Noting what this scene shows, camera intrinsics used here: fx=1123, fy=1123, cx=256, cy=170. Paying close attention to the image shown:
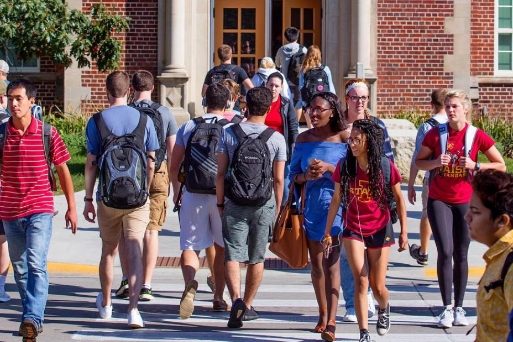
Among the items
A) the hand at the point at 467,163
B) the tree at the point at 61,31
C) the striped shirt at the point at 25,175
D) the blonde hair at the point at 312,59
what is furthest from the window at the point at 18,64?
the hand at the point at 467,163

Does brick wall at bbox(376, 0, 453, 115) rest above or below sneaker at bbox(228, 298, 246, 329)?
above

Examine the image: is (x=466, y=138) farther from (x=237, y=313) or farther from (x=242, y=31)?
(x=242, y=31)

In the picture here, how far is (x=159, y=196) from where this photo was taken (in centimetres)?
1005

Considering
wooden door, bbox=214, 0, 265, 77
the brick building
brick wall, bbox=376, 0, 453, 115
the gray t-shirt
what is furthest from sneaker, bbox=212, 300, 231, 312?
wooden door, bbox=214, 0, 265, 77

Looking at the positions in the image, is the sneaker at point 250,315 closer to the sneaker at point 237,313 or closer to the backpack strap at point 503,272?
the sneaker at point 237,313

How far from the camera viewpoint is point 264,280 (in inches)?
436

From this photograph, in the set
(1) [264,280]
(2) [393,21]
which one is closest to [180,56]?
(2) [393,21]

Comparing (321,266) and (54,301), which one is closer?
(321,266)

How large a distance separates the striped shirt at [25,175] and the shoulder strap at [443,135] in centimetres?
300

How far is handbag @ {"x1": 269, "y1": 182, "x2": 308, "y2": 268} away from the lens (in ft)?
28.3

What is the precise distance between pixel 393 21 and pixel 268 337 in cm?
1304

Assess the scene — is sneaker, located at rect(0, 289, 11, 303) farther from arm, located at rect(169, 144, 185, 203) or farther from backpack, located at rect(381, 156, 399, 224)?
backpack, located at rect(381, 156, 399, 224)

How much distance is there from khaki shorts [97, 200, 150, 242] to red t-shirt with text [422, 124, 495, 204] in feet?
7.59

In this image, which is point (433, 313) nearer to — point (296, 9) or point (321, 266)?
point (321, 266)
